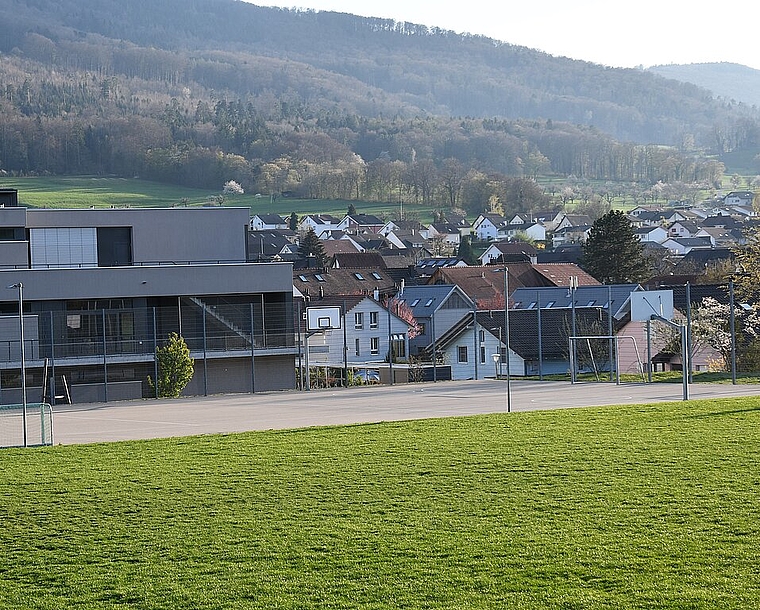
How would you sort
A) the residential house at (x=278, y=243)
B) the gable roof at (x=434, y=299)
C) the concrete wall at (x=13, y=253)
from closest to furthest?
the concrete wall at (x=13, y=253)
the gable roof at (x=434, y=299)
the residential house at (x=278, y=243)

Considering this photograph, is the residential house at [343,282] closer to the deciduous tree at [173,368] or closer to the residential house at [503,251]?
the residential house at [503,251]

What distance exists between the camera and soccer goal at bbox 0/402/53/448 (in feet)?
65.1

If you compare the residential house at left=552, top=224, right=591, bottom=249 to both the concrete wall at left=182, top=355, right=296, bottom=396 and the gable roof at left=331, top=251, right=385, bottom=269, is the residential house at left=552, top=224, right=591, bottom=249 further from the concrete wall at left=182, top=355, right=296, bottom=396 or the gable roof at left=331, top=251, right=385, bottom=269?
the concrete wall at left=182, top=355, right=296, bottom=396

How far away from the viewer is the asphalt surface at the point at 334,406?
74.3 ft

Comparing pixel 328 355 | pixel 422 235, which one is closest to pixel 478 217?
pixel 422 235

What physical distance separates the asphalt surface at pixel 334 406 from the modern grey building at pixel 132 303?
2491mm

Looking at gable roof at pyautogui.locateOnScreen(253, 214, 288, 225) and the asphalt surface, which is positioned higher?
gable roof at pyautogui.locateOnScreen(253, 214, 288, 225)

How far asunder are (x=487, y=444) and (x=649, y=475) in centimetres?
378

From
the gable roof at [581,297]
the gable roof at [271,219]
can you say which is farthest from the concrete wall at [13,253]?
the gable roof at [271,219]

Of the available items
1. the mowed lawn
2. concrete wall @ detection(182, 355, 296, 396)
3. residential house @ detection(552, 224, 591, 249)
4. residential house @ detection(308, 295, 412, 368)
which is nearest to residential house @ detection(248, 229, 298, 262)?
residential house @ detection(552, 224, 591, 249)

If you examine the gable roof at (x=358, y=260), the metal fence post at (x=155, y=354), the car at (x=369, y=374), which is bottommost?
the car at (x=369, y=374)

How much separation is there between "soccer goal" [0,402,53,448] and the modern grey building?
5630mm

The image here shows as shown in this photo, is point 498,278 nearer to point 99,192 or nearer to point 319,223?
point 319,223

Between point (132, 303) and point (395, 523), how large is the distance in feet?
89.3
